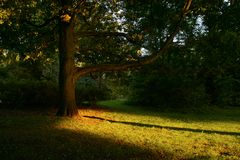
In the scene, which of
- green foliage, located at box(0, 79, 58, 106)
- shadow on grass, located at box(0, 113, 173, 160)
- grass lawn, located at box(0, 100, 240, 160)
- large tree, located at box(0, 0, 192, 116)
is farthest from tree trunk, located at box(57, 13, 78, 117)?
green foliage, located at box(0, 79, 58, 106)

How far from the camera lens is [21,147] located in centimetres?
1019

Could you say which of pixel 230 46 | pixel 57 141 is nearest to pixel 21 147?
pixel 57 141

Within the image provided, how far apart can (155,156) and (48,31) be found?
12.7 m

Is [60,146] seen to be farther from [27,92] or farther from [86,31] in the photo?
[27,92]

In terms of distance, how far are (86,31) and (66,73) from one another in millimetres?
2984

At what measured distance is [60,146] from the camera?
35.4ft

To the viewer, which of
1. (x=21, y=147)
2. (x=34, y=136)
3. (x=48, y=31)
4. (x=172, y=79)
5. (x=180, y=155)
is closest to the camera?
(x=21, y=147)

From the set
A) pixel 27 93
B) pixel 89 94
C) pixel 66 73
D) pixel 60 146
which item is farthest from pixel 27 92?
pixel 60 146

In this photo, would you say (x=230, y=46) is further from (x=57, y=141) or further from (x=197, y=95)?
(x=57, y=141)

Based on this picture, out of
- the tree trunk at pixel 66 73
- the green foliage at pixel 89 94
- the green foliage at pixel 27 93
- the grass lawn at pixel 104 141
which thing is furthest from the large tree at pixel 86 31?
the green foliage at pixel 89 94

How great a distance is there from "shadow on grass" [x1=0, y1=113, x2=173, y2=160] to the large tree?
4.74 meters

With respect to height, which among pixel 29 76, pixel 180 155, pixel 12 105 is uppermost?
pixel 29 76

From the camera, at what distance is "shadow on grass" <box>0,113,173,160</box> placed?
9.61m

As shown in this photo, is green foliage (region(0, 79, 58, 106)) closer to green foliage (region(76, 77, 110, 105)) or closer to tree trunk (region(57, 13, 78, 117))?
green foliage (region(76, 77, 110, 105))
